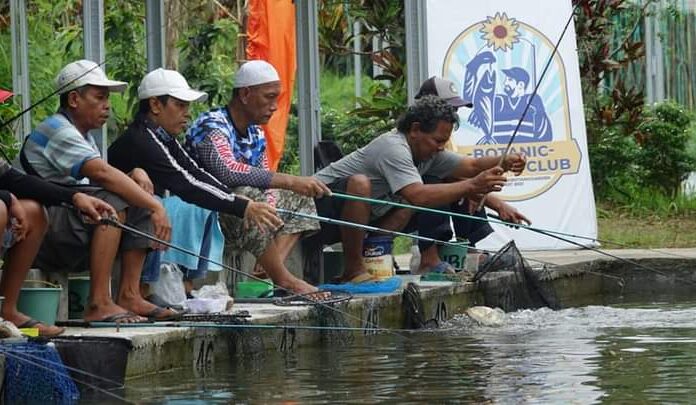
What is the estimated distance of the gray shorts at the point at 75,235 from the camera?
7.44 meters

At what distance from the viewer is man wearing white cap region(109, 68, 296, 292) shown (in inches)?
318

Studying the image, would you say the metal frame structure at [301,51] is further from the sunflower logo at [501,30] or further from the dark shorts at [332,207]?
the sunflower logo at [501,30]

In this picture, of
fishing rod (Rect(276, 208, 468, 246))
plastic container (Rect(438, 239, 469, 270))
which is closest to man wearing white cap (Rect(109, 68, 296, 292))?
fishing rod (Rect(276, 208, 468, 246))

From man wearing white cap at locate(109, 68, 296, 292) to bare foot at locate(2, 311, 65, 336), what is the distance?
4.56 feet

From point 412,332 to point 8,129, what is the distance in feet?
8.68

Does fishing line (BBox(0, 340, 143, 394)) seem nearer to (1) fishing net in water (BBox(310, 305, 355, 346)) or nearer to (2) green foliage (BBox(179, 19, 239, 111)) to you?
(1) fishing net in water (BBox(310, 305, 355, 346))

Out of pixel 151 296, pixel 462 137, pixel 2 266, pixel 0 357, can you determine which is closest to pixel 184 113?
pixel 151 296

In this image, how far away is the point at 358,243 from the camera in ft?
32.0

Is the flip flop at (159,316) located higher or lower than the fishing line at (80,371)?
higher

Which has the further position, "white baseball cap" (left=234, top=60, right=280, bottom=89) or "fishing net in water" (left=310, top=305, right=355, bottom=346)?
"white baseball cap" (left=234, top=60, right=280, bottom=89)

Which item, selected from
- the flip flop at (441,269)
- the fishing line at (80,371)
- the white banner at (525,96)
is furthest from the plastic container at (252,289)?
the white banner at (525,96)

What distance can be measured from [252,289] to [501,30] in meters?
5.61

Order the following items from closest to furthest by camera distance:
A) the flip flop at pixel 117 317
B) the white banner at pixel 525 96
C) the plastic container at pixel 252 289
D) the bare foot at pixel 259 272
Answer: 1. the flip flop at pixel 117 317
2. the plastic container at pixel 252 289
3. the bare foot at pixel 259 272
4. the white banner at pixel 525 96

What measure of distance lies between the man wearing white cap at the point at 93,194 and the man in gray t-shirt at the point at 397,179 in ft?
7.32
